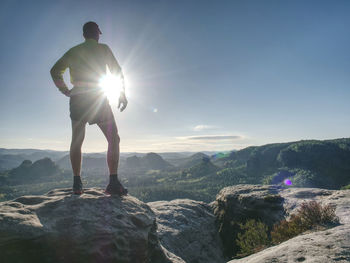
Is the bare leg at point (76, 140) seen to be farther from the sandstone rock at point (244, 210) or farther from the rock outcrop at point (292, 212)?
the sandstone rock at point (244, 210)

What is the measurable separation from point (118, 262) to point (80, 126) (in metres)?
3.99

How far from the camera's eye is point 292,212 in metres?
10.9

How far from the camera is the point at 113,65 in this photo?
22.1ft

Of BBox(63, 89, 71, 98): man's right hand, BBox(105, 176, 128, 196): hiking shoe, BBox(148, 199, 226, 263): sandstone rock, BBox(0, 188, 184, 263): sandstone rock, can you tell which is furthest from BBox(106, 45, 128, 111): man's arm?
BBox(148, 199, 226, 263): sandstone rock

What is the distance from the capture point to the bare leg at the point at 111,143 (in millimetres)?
6301

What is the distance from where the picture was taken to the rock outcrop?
432 centimetres

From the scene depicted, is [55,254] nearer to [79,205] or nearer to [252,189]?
[79,205]

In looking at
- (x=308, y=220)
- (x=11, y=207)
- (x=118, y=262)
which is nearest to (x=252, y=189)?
(x=308, y=220)

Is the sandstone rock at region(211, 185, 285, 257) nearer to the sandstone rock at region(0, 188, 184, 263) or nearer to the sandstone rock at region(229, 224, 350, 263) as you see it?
the sandstone rock at region(229, 224, 350, 263)

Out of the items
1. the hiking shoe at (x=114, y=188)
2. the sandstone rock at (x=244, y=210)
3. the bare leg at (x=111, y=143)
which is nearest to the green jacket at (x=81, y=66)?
the bare leg at (x=111, y=143)

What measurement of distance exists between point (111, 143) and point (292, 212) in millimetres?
10390

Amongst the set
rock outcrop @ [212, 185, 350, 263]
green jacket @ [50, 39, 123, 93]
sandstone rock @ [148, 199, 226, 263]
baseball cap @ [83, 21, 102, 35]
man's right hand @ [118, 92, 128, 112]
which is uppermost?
baseball cap @ [83, 21, 102, 35]

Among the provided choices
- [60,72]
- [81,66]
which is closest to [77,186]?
[60,72]

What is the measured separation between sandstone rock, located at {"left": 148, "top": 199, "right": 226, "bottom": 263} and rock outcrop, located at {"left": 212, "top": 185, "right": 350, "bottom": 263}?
6.47 feet
